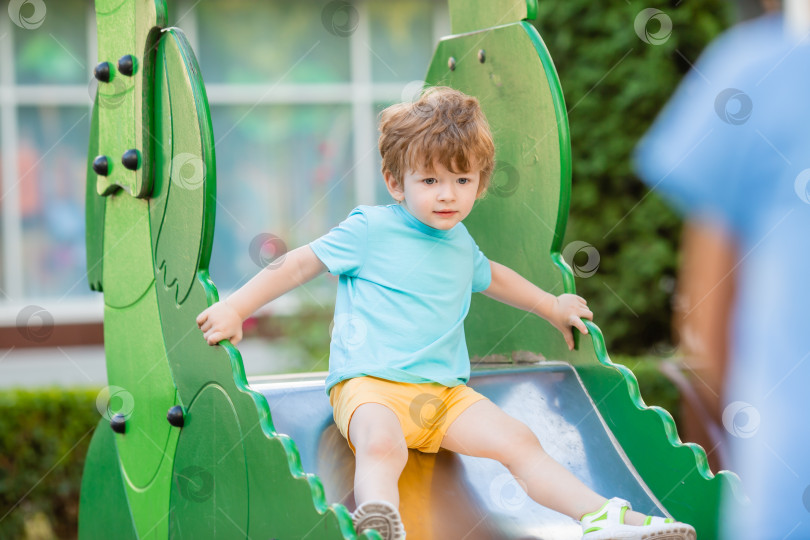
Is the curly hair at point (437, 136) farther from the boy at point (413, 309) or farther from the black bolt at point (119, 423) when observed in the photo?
the black bolt at point (119, 423)

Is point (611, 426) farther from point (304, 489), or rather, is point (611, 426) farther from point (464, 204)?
point (304, 489)

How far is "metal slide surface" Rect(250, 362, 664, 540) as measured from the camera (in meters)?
2.04

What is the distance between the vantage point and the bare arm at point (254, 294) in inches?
76.5

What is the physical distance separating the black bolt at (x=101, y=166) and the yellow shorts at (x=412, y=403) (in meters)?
0.87

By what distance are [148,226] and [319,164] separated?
5.00 m

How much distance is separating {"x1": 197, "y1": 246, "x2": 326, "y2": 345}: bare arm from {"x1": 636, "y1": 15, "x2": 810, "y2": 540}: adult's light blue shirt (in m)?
0.85

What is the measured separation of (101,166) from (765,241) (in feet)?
5.48

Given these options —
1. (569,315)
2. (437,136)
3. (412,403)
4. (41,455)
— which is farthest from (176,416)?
(41,455)

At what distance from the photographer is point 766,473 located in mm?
1679

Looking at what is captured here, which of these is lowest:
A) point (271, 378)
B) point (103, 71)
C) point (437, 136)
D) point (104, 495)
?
point (104, 495)

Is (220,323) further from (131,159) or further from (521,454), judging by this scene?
(521,454)

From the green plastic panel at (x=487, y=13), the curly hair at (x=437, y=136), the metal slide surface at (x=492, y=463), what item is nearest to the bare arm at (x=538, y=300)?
the metal slide surface at (x=492, y=463)

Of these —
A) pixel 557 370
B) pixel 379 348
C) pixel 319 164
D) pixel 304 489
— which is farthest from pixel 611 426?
pixel 319 164

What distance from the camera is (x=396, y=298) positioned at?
7.22 ft
